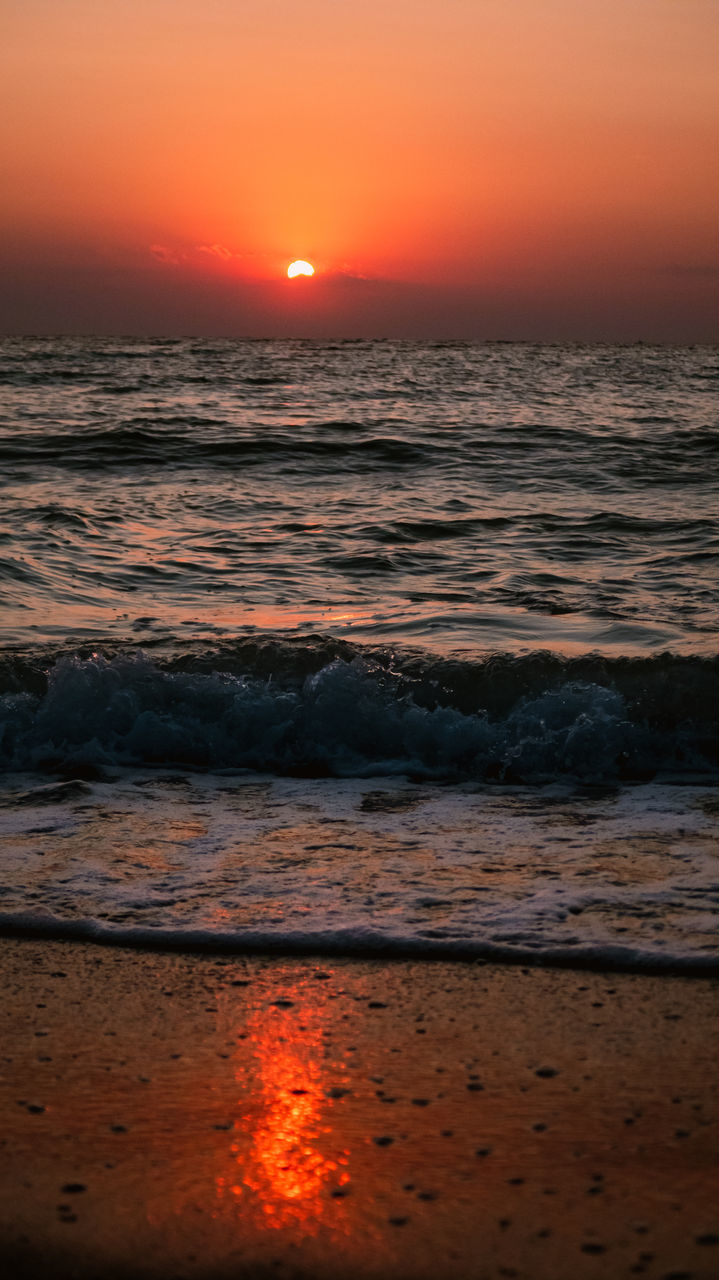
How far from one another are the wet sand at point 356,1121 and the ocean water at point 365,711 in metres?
0.26

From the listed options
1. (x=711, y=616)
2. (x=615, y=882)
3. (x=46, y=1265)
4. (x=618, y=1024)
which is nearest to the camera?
(x=46, y=1265)

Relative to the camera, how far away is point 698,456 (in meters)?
13.3

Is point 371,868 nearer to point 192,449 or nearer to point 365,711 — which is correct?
point 365,711

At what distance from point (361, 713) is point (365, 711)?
2 cm

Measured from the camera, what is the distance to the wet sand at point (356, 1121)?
1.58m

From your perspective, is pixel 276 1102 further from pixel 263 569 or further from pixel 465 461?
pixel 465 461

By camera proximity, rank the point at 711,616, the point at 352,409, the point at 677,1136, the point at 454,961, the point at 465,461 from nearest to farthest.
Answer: the point at 677,1136
the point at 454,961
the point at 711,616
the point at 465,461
the point at 352,409

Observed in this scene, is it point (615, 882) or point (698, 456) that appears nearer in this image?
point (615, 882)

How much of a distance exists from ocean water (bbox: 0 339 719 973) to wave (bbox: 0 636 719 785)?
0.05 ft

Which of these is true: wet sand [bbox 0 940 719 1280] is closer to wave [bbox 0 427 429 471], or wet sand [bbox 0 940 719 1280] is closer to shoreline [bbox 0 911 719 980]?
shoreline [bbox 0 911 719 980]

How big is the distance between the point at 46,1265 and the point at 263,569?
6.62 meters

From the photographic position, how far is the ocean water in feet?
9.77

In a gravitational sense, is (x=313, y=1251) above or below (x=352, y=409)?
below

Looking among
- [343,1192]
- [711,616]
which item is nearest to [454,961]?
[343,1192]
